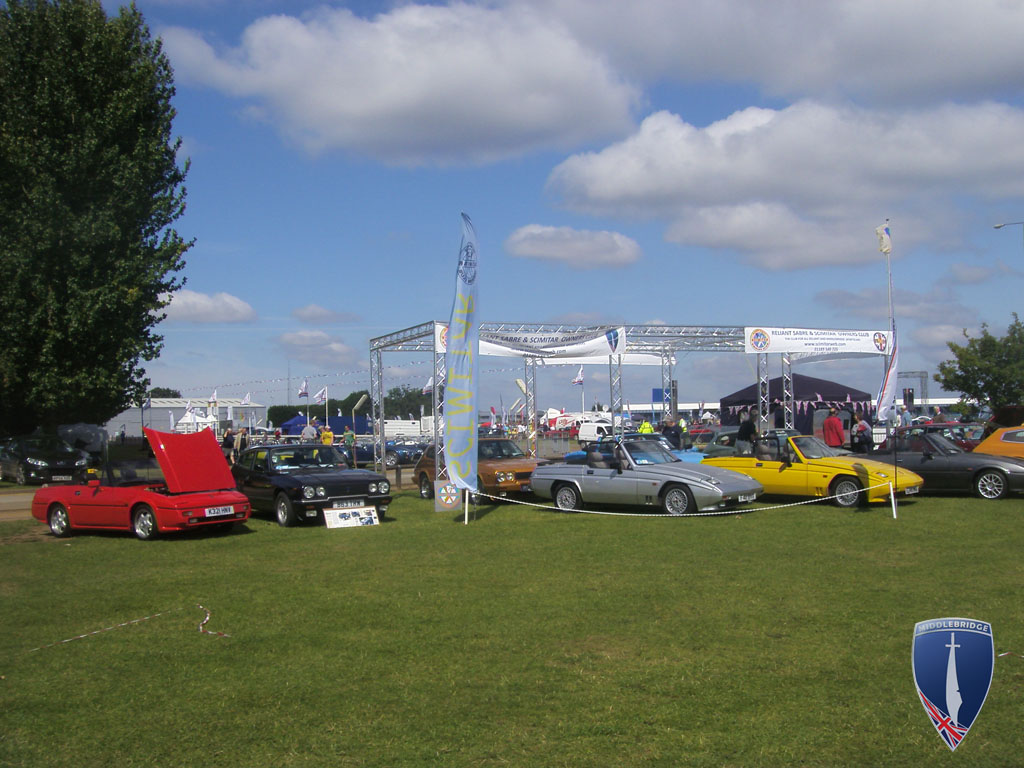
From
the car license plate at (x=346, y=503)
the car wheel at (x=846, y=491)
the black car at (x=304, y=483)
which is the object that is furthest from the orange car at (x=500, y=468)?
the car wheel at (x=846, y=491)

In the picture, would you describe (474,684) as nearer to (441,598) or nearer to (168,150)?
(441,598)

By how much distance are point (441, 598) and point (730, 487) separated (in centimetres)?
766

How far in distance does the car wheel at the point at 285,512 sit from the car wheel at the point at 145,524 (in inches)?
83.9

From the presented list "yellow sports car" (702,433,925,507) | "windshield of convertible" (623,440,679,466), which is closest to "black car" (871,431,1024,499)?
"yellow sports car" (702,433,925,507)

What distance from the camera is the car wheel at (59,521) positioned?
14.3 m

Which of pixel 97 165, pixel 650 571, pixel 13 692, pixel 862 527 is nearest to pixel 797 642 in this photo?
pixel 650 571

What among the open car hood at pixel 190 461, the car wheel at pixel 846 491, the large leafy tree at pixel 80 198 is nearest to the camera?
the open car hood at pixel 190 461

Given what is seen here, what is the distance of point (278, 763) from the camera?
432 centimetres

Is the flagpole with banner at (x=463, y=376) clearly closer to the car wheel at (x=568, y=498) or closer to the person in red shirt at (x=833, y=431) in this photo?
the car wheel at (x=568, y=498)

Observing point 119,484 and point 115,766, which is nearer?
point 115,766

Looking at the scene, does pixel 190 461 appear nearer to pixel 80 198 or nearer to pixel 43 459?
pixel 80 198

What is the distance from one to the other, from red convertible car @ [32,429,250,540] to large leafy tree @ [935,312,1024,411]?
3247 centimetres

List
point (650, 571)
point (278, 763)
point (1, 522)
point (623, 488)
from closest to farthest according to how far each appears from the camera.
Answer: point (278, 763) < point (650, 571) < point (623, 488) < point (1, 522)

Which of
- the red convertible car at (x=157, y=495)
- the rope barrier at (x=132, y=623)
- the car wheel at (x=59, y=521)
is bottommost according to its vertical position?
the rope barrier at (x=132, y=623)
